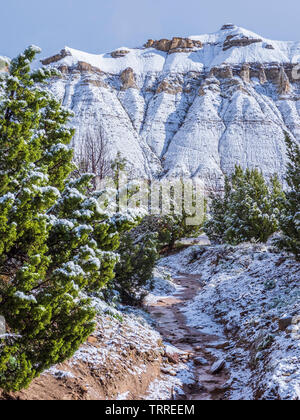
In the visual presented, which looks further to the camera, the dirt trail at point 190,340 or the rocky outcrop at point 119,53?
the rocky outcrop at point 119,53

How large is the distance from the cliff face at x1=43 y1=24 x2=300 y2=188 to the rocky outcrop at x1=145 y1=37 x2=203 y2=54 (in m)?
0.43

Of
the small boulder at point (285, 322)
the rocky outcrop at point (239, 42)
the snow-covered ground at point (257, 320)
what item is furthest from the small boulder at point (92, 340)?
the rocky outcrop at point (239, 42)

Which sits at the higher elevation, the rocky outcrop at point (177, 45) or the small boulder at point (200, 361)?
the rocky outcrop at point (177, 45)

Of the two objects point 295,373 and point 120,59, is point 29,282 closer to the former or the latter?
point 295,373

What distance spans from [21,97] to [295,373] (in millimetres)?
5558

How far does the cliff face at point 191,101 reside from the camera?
251ft

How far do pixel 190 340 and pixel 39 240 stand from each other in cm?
526

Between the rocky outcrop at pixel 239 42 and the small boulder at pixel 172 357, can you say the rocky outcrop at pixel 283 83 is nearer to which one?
the rocky outcrop at pixel 239 42

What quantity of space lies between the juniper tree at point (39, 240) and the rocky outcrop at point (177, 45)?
141518 mm

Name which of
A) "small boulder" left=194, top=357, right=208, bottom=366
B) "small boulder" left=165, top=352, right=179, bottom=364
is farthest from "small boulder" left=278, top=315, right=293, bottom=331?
"small boulder" left=165, top=352, right=179, bottom=364

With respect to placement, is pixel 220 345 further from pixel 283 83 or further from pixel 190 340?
pixel 283 83

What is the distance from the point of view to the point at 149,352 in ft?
19.2
